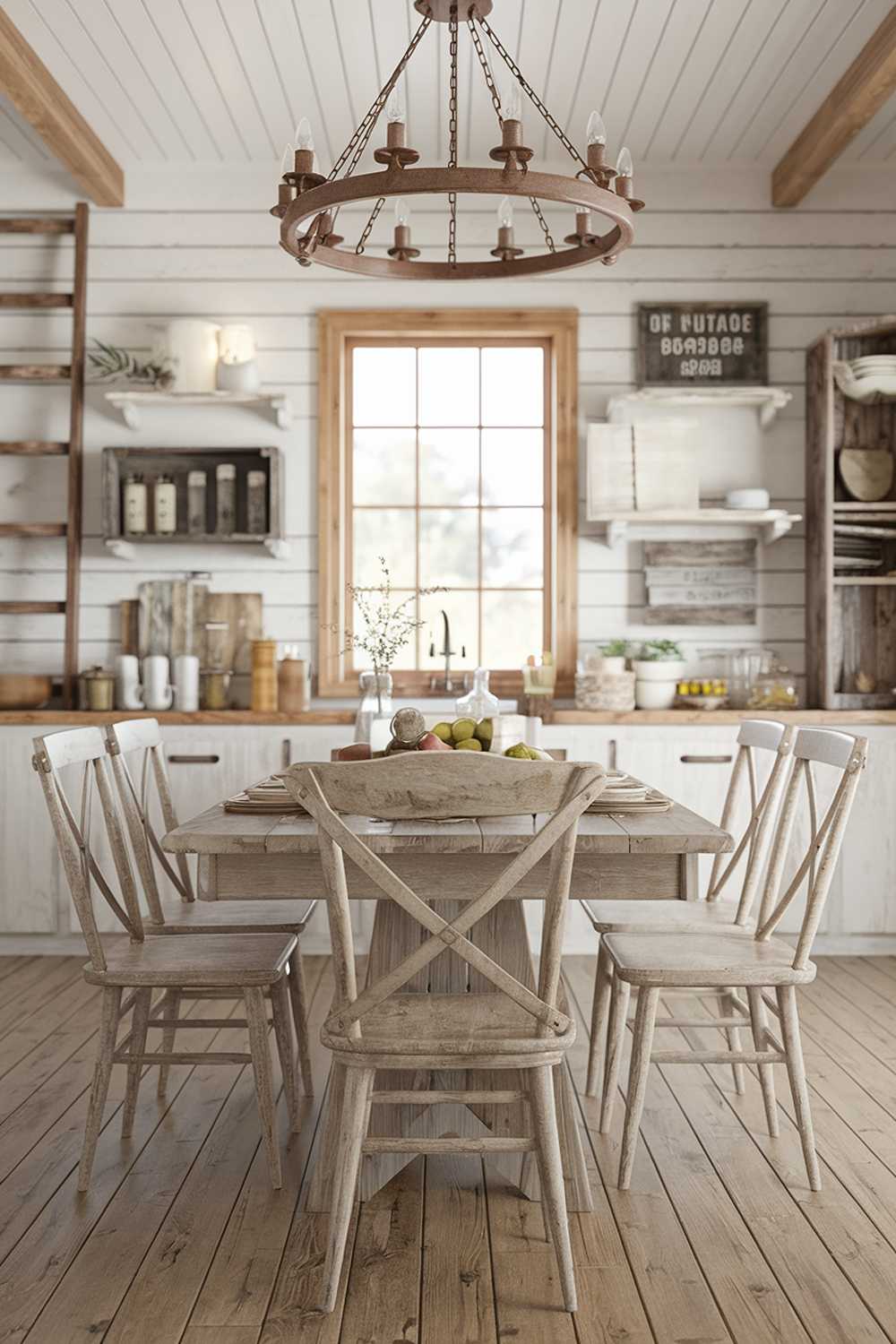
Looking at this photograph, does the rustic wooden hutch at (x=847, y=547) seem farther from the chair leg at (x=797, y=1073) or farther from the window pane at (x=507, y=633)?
the chair leg at (x=797, y=1073)

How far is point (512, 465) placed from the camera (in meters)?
4.92

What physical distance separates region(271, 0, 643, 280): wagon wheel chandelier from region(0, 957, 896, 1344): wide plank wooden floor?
78.0 inches

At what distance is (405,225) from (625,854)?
1745 millimetres

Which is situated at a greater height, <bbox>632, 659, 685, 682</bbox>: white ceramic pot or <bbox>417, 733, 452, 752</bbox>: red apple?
<bbox>632, 659, 685, 682</bbox>: white ceramic pot

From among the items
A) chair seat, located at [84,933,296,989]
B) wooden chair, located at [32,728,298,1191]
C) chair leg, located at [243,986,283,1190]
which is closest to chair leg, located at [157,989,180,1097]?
wooden chair, located at [32,728,298,1191]

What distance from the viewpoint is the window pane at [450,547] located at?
4.91 meters

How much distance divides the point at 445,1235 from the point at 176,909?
117 centimetres

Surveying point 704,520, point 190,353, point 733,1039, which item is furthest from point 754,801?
point 190,353

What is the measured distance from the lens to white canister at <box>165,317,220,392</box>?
461cm

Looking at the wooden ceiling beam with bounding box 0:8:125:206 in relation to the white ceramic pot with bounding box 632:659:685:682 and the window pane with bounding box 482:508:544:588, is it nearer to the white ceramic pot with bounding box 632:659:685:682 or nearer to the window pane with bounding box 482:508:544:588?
the window pane with bounding box 482:508:544:588

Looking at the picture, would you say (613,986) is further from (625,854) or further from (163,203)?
(163,203)

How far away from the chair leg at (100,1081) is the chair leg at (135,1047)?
0.14m

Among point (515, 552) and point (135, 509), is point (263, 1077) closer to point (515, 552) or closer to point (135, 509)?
point (135, 509)

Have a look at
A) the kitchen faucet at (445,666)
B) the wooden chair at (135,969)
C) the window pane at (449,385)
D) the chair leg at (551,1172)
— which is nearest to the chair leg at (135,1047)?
the wooden chair at (135,969)
